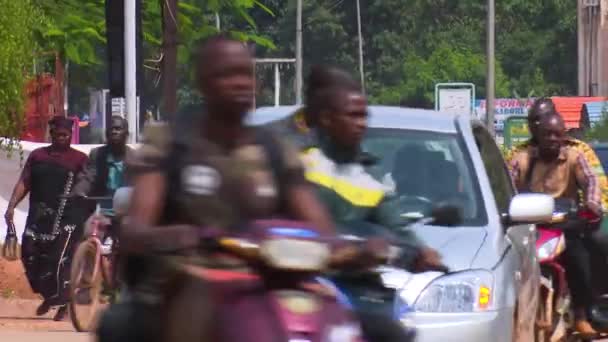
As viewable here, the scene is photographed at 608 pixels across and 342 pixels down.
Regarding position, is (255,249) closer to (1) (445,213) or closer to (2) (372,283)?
(2) (372,283)

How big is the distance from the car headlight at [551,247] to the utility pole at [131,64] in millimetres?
8209

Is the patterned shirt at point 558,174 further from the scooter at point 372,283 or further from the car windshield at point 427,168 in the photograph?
the scooter at point 372,283

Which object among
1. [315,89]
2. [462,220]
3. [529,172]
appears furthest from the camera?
[529,172]

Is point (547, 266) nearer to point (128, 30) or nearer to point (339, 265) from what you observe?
point (339, 265)

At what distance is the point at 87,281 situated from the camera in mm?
13539

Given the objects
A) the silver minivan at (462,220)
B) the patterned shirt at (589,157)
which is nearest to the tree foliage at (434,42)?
the patterned shirt at (589,157)

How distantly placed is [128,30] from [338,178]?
39.9 ft

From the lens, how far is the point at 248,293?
4.34m

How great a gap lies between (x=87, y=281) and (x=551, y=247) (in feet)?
14.0

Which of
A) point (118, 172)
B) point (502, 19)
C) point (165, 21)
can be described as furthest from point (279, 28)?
point (118, 172)

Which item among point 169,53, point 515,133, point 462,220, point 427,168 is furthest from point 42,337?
point 515,133

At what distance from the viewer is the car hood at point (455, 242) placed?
783cm

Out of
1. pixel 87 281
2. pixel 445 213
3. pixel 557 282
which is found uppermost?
pixel 445 213

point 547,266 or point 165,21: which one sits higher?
point 165,21
